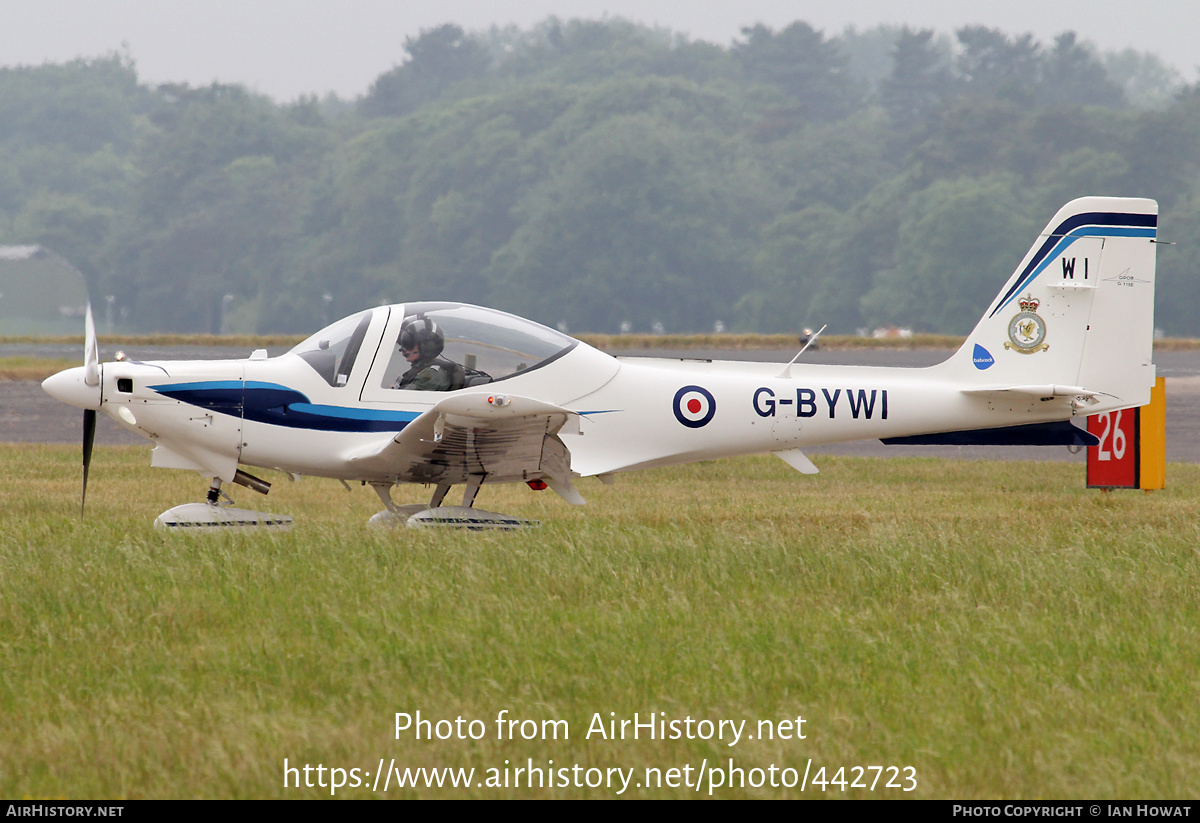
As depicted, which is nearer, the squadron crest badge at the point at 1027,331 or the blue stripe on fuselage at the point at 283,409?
the blue stripe on fuselage at the point at 283,409

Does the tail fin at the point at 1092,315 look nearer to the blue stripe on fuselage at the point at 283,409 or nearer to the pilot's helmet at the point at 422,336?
the pilot's helmet at the point at 422,336

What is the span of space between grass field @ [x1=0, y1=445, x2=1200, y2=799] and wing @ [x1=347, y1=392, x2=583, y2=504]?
0.51 meters

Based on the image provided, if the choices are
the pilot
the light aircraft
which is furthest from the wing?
the pilot

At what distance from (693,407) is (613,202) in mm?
68765

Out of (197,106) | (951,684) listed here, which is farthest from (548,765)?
(197,106)

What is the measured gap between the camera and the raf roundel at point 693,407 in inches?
357

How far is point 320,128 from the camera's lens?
9875 centimetres

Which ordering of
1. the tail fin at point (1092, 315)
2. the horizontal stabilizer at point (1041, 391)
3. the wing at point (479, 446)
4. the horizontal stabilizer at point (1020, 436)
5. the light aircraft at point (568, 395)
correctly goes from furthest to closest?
the horizontal stabilizer at point (1020, 436) < the tail fin at point (1092, 315) < the horizontal stabilizer at point (1041, 391) < the light aircraft at point (568, 395) < the wing at point (479, 446)

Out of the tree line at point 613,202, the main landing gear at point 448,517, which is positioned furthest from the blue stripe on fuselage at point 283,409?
the tree line at point 613,202

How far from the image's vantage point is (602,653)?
545cm

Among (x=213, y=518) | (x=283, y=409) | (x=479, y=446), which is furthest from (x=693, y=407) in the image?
(x=213, y=518)

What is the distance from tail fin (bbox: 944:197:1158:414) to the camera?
9414 mm

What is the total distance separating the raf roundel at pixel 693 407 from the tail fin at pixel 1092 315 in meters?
1.97
